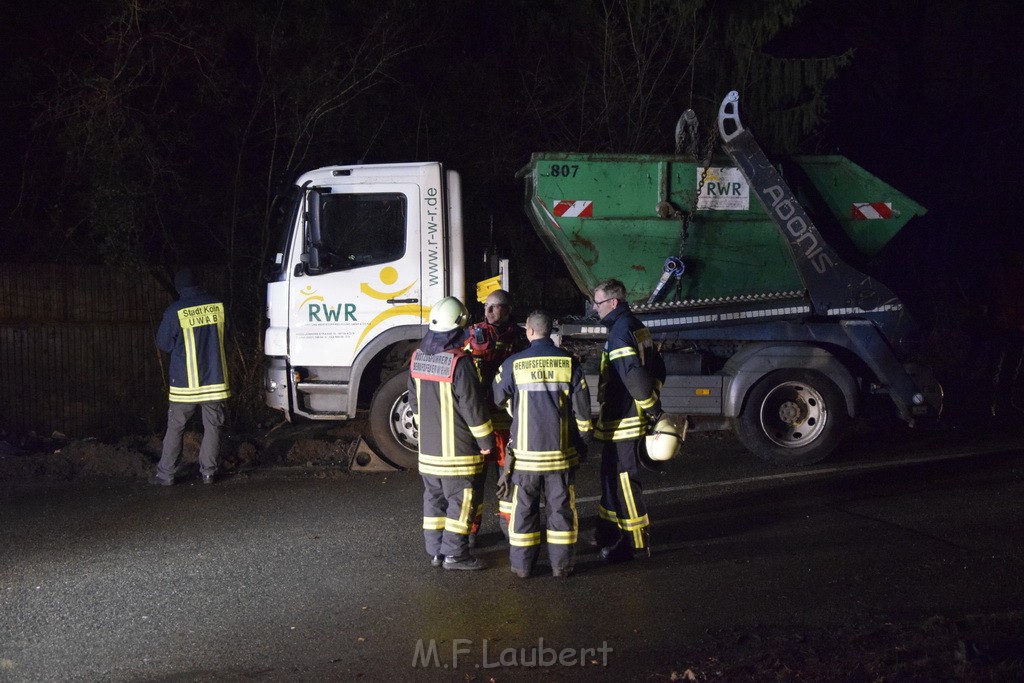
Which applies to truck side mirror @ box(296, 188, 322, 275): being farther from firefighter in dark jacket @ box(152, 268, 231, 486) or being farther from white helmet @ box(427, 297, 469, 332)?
white helmet @ box(427, 297, 469, 332)

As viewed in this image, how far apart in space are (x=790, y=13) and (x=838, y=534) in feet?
31.9

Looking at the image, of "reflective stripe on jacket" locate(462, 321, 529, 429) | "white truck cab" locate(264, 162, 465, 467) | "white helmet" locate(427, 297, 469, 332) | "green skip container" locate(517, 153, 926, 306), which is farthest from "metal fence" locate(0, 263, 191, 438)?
"white helmet" locate(427, 297, 469, 332)

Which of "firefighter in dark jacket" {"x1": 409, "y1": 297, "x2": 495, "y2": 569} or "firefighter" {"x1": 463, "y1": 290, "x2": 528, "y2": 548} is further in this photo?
"firefighter" {"x1": 463, "y1": 290, "x2": 528, "y2": 548}

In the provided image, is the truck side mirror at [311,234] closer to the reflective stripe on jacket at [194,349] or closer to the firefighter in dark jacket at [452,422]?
the reflective stripe on jacket at [194,349]

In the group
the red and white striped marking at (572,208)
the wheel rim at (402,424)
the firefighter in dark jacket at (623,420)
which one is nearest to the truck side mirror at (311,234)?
the wheel rim at (402,424)

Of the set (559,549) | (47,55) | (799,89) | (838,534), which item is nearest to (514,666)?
(559,549)

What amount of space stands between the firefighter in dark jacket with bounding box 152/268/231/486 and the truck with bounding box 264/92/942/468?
1.77ft

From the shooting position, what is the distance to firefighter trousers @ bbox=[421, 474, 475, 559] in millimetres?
6148

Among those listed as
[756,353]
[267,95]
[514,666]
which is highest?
[267,95]

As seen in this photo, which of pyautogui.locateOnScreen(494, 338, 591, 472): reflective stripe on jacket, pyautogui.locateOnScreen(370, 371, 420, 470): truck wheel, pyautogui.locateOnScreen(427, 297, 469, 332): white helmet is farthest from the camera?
pyautogui.locateOnScreen(370, 371, 420, 470): truck wheel

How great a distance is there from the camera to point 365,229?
29.0 feet

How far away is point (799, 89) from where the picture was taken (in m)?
14.6

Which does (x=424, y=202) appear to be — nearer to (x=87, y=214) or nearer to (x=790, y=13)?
(x=87, y=214)

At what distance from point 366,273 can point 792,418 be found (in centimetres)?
394
